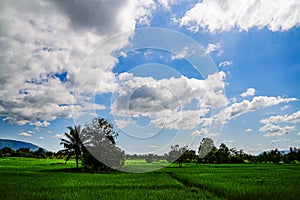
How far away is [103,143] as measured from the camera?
27.2 metres

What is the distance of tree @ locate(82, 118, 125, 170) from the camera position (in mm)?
27141

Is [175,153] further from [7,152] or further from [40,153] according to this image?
[7,152]

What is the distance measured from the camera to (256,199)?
9055 mm

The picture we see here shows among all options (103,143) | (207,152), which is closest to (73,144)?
(103,143)

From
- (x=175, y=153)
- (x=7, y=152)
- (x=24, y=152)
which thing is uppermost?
(x=24, y=152)

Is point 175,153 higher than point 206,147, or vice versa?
point 206,147

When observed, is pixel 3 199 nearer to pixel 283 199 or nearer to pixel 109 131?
pixel 283 199

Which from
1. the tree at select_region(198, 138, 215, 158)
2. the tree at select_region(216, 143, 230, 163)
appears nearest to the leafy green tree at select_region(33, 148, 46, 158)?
the tree at select_region(198, 138, 215, 158)

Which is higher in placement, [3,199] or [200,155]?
[200,155]

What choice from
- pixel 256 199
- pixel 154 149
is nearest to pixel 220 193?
pixel 256 199

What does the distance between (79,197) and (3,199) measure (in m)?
2.19

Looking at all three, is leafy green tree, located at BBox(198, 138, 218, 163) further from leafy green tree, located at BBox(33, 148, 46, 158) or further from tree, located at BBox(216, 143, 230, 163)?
leafy green tree, located at BBox(33, 148, 46, 158)

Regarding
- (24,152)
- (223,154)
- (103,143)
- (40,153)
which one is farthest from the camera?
(40,153)

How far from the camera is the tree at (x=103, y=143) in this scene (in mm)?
27141
